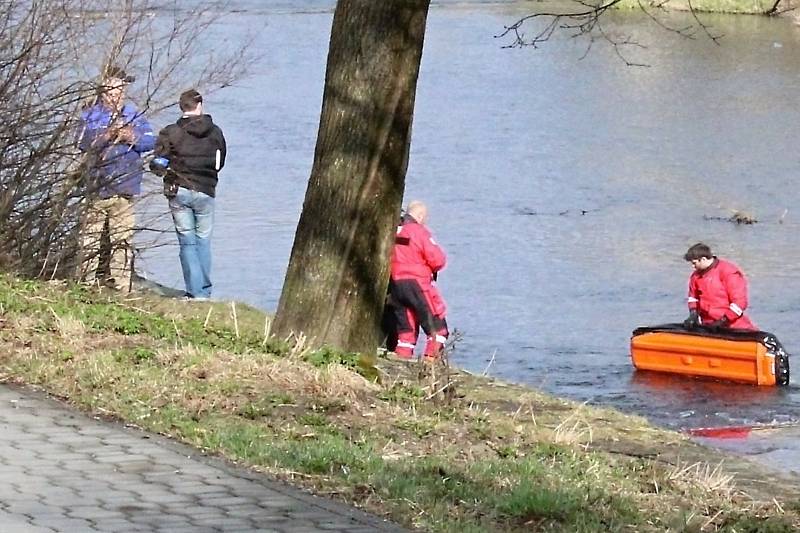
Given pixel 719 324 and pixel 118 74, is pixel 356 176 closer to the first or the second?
pixel 118 74

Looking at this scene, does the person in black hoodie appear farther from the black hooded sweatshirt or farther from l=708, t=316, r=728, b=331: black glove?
l=708, t=316, r=728, b=331: black glove

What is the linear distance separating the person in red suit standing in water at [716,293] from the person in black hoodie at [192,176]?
4532 mm

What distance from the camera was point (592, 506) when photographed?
6.74 meters

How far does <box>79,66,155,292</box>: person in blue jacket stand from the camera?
11.5m

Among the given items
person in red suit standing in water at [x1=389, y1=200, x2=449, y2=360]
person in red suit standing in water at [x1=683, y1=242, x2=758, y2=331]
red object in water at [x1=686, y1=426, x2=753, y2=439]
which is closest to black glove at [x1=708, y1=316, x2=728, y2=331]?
person in red suit standing in water at [x1=683, y1=242, x2=758, y2=331]

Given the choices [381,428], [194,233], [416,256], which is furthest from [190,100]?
[381,428]

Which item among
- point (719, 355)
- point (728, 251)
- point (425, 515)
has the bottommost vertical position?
Result: point (425, 515)

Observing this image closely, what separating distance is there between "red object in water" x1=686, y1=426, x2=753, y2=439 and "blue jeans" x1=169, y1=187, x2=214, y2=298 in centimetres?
408

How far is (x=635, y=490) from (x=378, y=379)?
2236 millimetres

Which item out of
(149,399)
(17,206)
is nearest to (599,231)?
(17,206)

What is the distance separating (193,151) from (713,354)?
200 inches

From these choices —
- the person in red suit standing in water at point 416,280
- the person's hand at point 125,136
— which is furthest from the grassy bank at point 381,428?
the person in red suit standing in water at point 416,280

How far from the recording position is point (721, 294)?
50.9ft

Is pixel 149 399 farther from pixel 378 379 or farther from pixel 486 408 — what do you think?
→ pixel 486 408
